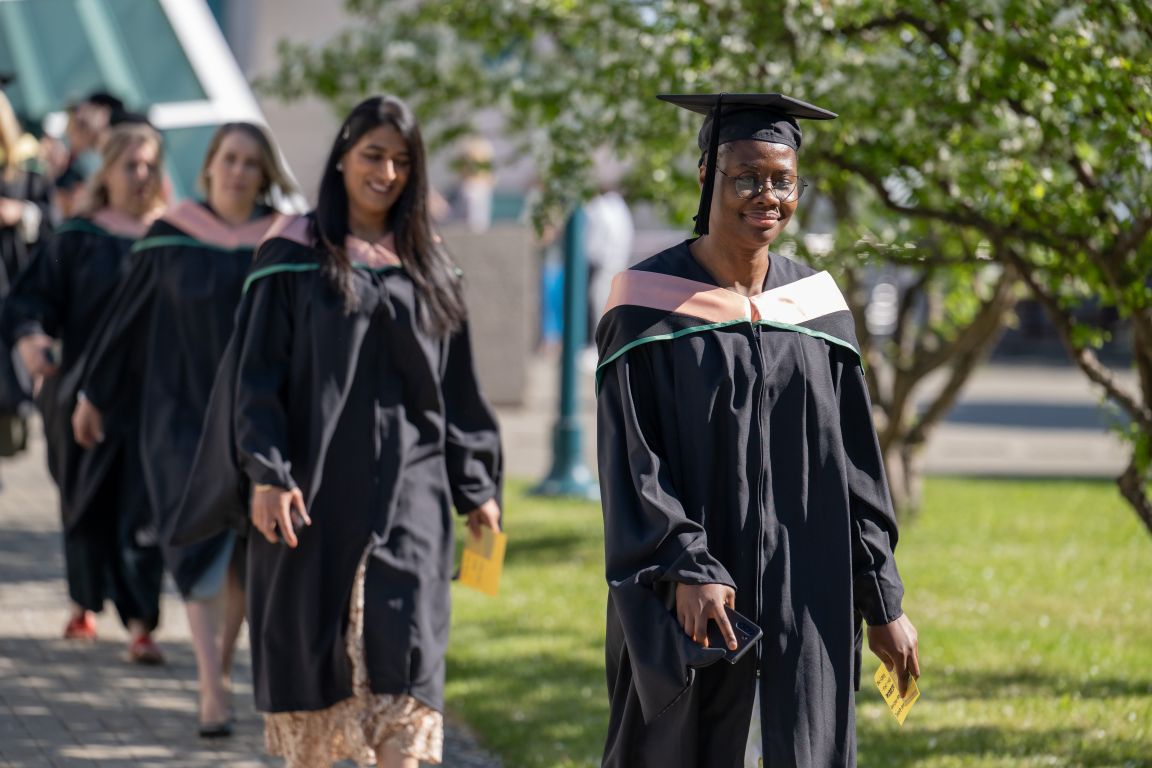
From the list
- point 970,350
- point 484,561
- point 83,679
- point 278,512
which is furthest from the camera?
point 970,350

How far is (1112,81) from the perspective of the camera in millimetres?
5070

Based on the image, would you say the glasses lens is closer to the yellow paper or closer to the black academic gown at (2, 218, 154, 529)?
the yellow paper

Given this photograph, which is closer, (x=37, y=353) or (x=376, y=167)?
(x=376, y=167)

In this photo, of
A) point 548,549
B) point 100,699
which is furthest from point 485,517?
point 548,549

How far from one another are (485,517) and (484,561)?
13 cm

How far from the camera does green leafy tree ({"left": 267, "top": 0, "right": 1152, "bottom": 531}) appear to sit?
5410 mm

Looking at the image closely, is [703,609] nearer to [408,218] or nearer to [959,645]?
[408,218]

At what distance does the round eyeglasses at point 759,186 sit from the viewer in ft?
12.2

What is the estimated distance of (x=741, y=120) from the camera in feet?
12.3

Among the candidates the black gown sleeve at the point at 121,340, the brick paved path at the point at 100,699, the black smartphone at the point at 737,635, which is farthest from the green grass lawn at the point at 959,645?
the black smartphone at the point at 737,635

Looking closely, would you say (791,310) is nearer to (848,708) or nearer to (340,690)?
(848,708)

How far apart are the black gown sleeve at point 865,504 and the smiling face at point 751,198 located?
357mm

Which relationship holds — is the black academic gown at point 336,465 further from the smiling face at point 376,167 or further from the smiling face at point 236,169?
the smiling face at point 236,169

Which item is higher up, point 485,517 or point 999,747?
point 485,517
